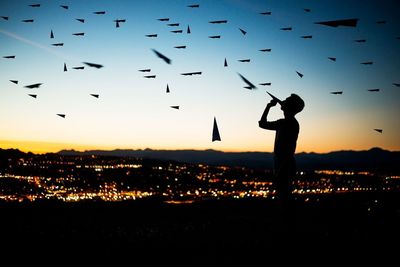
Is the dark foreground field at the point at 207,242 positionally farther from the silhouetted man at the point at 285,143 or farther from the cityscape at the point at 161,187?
the cityscape at the point at 161,187

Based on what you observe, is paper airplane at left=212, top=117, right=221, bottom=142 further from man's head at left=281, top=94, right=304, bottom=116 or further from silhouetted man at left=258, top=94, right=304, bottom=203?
man's head at left=281, top=94, right=304, bottom=116

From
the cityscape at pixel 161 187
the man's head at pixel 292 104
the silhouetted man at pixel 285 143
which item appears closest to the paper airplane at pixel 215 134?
the silhouetted man at pixel 285 143

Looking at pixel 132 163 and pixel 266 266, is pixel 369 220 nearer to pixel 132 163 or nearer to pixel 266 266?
pixel 266 266

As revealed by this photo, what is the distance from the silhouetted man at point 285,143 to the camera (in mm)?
7746

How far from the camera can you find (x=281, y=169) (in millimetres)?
7766

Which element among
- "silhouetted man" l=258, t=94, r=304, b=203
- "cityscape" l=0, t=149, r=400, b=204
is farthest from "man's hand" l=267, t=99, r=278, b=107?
"cityscape" l=0, t=149, r=400, b=204

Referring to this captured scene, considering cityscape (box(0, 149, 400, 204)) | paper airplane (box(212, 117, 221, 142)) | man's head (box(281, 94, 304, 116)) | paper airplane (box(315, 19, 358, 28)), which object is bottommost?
cityscape (box(0, 149, 400, 204))

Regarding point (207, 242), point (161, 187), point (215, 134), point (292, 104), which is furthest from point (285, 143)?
point (161, 187)

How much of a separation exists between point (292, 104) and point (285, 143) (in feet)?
2.65

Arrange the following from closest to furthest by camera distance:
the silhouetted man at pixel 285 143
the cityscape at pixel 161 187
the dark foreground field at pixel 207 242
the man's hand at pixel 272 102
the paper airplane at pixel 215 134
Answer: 1. the dark foreground field at pixel 207 242
2. the silhouetted man at pixel 285 143
3. the man's hand at pixel 272 102
4. the paper airplane at pixel 215 134
5. the cityscape at pixel 161 187

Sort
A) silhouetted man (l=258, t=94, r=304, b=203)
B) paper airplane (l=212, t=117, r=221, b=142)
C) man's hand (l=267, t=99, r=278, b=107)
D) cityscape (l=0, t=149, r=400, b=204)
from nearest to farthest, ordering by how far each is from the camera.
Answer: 1. silhouetted man (l=258, t=94, r=304, b=203)
2. man's hand (l=267, t=99, r=278, b=107)
3. paper airplane (l=212, t=117, r=221, b=142)
4. cityscape (l=0, t=149, r=400, b=204)

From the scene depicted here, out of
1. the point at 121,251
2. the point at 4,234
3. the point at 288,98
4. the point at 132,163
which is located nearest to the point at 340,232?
the point at 288,98

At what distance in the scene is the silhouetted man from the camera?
25.4ft

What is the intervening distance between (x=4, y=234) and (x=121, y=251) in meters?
3.67
